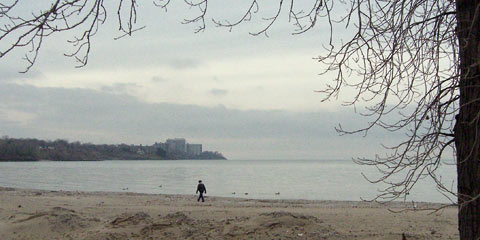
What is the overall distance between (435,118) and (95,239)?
804 cm

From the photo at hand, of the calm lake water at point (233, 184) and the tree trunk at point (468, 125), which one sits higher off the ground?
the tree trunk at point (468, 125)

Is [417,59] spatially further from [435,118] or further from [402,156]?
[402,156]

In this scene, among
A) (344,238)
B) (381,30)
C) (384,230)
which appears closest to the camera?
(381,30)

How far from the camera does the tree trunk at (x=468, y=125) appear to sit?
4.13 m

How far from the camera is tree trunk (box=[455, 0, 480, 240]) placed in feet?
13.6

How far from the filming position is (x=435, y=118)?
4617mm

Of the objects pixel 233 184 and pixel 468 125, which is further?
pixel 233 184

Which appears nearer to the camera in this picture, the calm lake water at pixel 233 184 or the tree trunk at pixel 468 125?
the tree trunk at pixel 468 125

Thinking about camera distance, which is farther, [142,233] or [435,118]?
[142,233]

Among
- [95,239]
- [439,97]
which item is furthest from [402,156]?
[95,239]

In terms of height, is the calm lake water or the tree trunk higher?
the tree trunk

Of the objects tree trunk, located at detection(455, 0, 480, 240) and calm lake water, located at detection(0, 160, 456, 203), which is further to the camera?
calm lake water, located at detection(0, 160, 456, 203)

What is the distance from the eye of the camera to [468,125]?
423cm

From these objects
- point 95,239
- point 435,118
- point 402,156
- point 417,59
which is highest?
point 417,59
